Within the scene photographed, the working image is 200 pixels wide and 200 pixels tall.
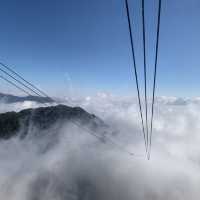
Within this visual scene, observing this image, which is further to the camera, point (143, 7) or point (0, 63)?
point (0, 63)

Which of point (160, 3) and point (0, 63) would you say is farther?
point (0, 63)

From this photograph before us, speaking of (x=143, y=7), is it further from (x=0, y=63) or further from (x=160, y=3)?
(x=0, y=63)

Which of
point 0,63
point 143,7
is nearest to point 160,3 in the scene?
point 143,7
